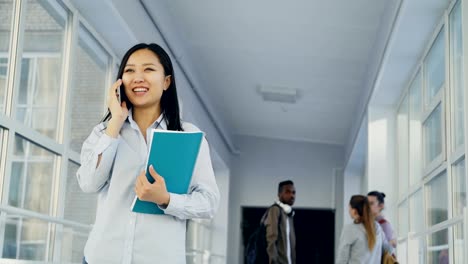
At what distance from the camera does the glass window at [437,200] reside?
173 inches

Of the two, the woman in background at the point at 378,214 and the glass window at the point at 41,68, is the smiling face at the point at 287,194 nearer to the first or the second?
the woman in background at the point at 378,214

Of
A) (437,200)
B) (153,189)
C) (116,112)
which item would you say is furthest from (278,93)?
(153,189)

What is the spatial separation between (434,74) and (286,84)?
9.66 feet

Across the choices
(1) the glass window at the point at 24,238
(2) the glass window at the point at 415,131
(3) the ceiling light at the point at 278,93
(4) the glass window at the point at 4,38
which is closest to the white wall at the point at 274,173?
(3) the ceiling light at the point at 278,93

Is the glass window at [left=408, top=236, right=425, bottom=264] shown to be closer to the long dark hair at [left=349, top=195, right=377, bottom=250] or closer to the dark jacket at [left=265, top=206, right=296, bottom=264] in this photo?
the long dark hair at [left=349, top=195, right=377, bottom=250]

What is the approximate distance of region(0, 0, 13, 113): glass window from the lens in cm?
328

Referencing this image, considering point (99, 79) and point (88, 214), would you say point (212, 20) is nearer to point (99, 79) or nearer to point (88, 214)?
point (99, 79)

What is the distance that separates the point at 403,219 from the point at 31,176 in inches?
138

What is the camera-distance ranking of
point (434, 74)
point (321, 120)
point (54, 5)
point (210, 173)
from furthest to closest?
point (321, 120) → point (434, 74) → point (54, 5) → point (210, 173)

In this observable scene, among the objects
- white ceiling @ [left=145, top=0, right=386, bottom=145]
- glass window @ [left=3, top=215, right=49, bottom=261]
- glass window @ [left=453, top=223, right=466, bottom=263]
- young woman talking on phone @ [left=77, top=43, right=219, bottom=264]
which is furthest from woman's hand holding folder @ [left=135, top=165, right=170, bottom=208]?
white ceiling @ [left=145, top=0, right=386, bottom=145]

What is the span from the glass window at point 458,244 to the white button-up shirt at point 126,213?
97.1 inches

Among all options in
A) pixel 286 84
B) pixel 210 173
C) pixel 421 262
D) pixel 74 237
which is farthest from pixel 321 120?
Result: pixel 210 173

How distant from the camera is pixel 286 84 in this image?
768 cm

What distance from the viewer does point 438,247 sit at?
4512 mm
